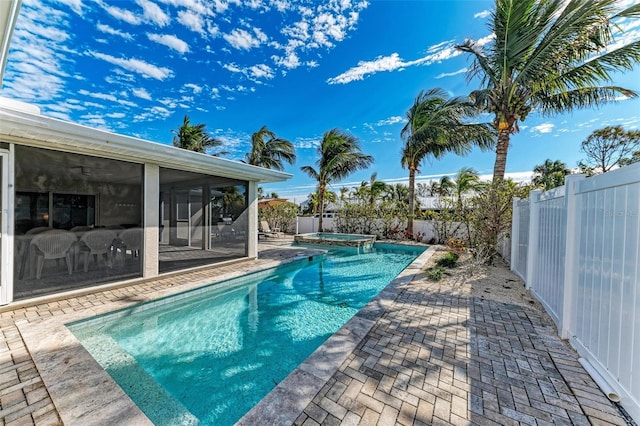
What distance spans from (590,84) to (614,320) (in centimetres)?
905

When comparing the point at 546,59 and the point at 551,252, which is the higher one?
the point at 546,59

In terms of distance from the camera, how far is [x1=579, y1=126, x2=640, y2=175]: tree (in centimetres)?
1686

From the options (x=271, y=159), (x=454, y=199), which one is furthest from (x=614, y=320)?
(x=271, y=159)

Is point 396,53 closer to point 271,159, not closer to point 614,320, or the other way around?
point 271,159

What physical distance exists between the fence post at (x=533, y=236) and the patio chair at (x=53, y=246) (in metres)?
9.57

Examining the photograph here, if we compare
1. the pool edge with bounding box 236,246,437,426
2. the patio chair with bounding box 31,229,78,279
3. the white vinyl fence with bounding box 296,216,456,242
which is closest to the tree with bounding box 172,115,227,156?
the white vinyl fence with bounding box 296,216,456,242

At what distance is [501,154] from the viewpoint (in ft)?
27.7

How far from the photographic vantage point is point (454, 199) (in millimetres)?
12203

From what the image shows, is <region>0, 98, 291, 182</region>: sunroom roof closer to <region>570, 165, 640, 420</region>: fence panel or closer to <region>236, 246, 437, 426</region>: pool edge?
<region>236, 246, 437, 426</region>: pool edge

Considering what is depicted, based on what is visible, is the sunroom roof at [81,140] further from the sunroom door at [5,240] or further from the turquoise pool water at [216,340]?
the turquoise pool water at [216,340]

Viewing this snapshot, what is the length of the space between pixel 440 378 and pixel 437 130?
1172cm

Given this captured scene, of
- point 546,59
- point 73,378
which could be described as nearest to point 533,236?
point 546,59

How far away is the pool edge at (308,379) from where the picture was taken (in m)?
2.03

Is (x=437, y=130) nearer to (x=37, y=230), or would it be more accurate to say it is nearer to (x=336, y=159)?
(x=336, y=159)
